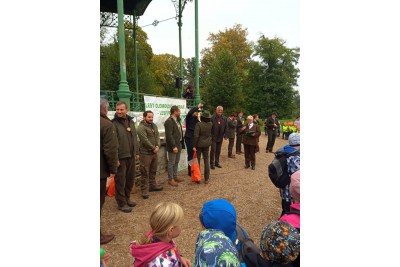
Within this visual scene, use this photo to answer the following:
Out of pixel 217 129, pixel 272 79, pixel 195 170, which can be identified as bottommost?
pixel 195 170

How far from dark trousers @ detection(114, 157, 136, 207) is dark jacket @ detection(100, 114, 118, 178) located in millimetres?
608

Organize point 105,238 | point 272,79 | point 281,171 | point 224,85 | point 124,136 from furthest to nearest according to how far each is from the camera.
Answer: point 272,79
point 224,85
point 124,136
point 105,238
point 281,171

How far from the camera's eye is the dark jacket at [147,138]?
4.55 meters

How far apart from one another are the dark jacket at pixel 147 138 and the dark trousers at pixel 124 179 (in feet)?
2.04

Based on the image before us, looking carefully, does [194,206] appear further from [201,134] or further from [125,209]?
[201,134]

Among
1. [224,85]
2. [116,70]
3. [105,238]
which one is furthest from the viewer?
[224,85]

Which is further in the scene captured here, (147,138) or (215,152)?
(215,152)

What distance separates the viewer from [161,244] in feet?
4.75

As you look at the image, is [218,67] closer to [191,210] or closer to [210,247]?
[191,210]

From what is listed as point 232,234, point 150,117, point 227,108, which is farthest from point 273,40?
point 232,234

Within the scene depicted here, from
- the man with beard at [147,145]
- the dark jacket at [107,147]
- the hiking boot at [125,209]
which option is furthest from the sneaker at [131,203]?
the dark jacket at [107,147]

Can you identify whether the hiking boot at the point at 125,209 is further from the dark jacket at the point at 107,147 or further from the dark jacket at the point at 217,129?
the dark jacket at the point at 217,129

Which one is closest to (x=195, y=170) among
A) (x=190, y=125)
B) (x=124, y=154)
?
(x=190, y=125)

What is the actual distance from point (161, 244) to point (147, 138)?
10.7 ft
